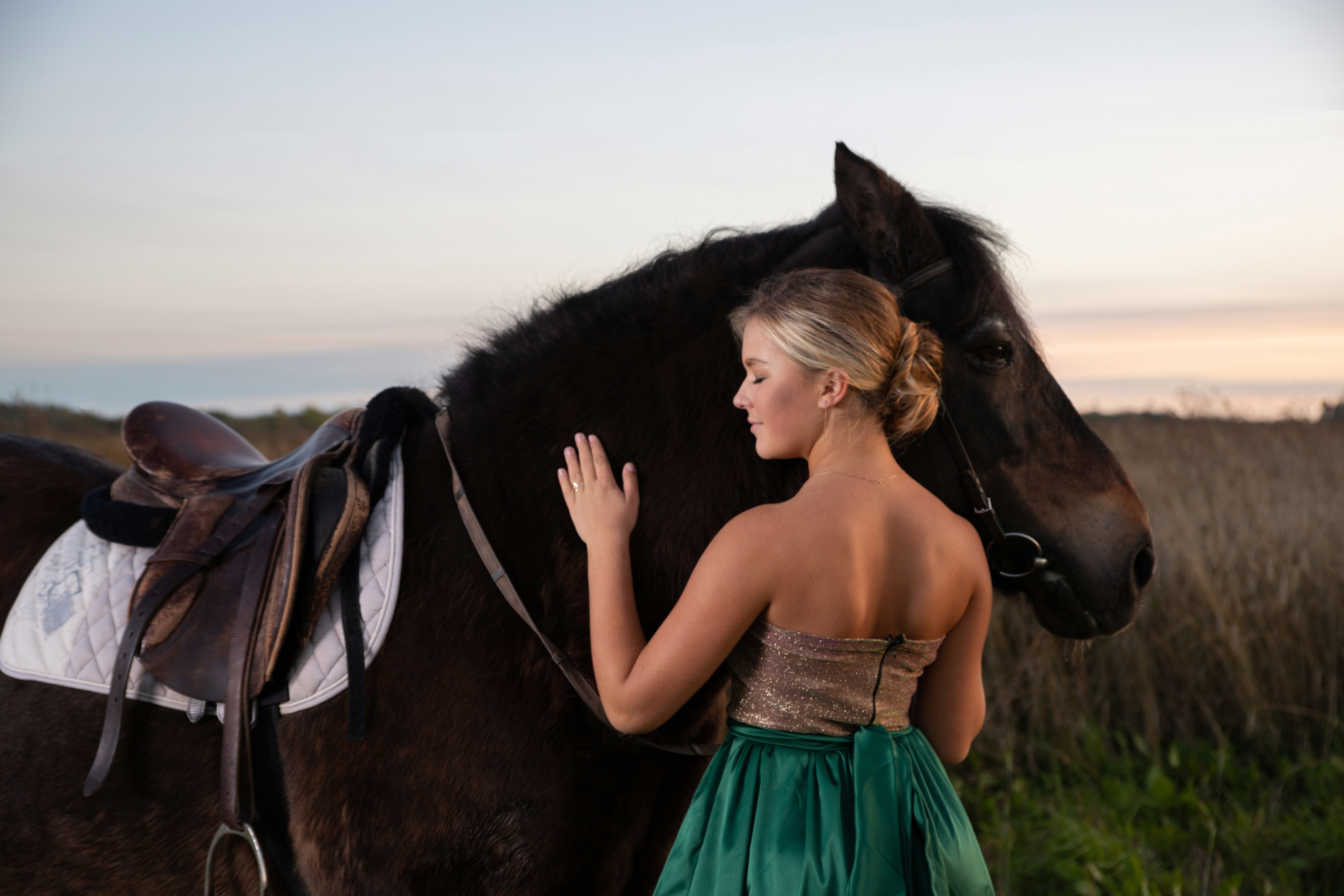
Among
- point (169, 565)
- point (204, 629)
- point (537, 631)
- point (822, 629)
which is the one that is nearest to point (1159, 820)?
point (822, 629)

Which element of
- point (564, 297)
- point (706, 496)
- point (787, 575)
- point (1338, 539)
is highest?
point (564, 297)

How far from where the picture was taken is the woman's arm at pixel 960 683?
1.56 meters

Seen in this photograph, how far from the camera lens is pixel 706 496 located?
5.62 ft

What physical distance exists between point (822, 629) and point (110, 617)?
1.59 metres

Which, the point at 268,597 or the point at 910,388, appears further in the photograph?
the point at 268,597

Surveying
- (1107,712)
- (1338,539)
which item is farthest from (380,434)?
(1338,539)

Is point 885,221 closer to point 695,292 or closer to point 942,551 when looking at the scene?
point 695,292

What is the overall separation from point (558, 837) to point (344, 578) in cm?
70

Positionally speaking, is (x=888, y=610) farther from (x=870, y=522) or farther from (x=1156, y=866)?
(x=1156, y=866)

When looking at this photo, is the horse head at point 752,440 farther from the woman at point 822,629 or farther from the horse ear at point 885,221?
the woman at point 822,629

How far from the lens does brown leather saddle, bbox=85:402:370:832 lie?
172 cm

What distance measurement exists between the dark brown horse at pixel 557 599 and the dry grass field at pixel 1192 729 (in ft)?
7.19

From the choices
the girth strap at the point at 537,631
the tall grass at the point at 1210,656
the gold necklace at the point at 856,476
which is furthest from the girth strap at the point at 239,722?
the tall grass at the point at 1210,656

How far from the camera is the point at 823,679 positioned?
1.45 m
